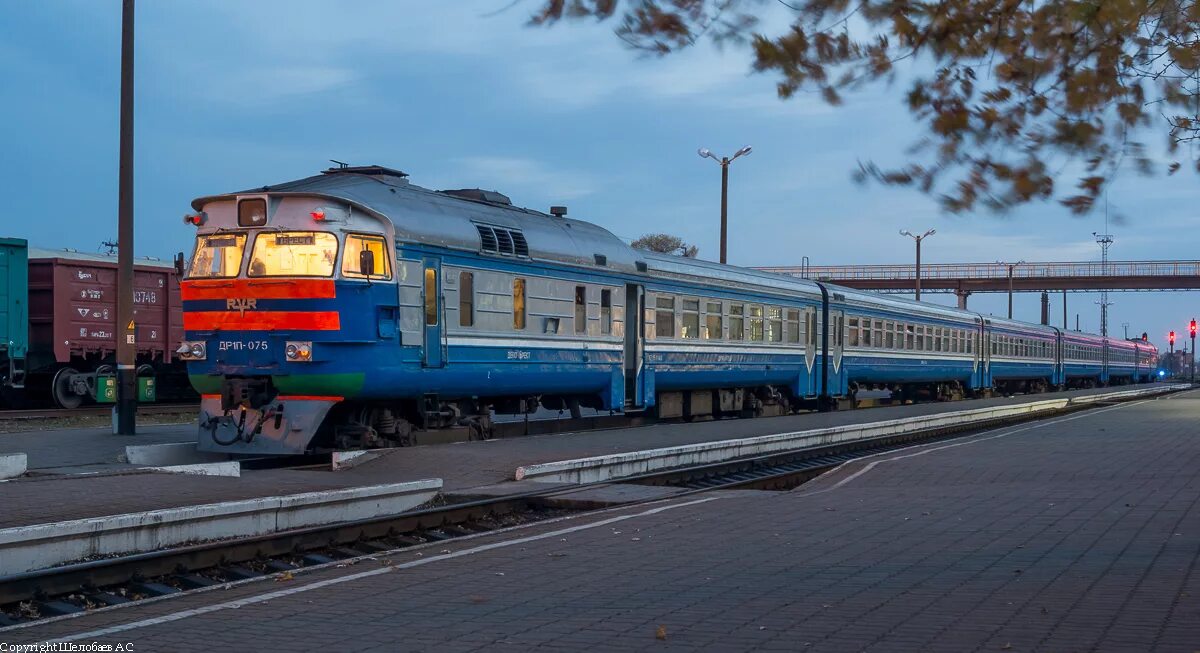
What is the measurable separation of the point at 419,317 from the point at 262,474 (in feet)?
10.7

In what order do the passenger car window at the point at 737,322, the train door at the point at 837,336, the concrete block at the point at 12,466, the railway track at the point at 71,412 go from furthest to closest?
the train door at the point at 837,336 < the passenger car window at the point at 737,322 < the railway track at the point at 71,412 < the concrete block at the point at 12,466

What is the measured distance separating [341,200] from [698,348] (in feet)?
34.5

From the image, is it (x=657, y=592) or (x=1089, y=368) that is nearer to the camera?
(x=657, y=592)

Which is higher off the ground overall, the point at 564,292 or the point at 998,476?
the point at 564,292

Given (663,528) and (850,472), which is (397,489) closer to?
(663,528)

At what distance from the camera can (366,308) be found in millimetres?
15406

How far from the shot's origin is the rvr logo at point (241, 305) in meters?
15.4

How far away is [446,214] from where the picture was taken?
17.2 m

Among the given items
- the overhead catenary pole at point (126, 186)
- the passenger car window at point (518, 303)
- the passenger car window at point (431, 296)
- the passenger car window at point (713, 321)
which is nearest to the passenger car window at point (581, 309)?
the passenger car window at point (518, 303)

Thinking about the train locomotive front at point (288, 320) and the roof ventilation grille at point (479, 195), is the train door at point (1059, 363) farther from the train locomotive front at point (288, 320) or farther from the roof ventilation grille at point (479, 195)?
the train locomotive front at point (288, 320)

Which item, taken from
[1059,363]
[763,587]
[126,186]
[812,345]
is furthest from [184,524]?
[1059,363]

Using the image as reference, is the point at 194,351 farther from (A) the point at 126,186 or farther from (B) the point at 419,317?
(A) the point at 126,186

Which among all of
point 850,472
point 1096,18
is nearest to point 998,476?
point 850,472

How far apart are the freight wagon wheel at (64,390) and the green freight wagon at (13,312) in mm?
1038
